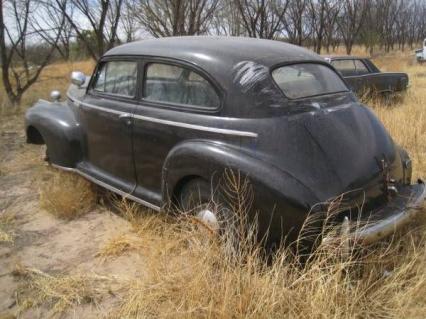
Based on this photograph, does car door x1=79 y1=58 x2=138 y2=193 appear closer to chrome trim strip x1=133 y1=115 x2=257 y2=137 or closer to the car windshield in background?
chrome trim strip x1=133 y1=115 x2=257 y2=137

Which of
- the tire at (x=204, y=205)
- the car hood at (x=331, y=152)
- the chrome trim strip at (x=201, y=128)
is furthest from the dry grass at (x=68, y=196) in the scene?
the car hood at (x=331, y=152)

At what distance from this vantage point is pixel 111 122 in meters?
3.93

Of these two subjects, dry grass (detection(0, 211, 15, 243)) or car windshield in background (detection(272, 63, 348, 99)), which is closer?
car windshield in background (detection(272, 63, 348, 99))

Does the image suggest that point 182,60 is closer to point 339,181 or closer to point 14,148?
point 339,181

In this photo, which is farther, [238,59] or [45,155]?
[45,155]

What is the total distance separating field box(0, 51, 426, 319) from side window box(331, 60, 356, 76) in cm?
638

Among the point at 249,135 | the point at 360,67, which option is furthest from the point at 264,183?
the point at 360,67

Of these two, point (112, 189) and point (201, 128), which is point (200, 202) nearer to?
point (201, 128)

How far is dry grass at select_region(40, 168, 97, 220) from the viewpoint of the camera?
14.1ft

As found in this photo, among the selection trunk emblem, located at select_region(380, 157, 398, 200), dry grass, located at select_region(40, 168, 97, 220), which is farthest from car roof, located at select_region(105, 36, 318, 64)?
dry grass, located at select_region(40, 168, 97, 220)

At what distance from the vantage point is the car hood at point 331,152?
9.17 feet

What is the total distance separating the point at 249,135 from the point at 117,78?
1717mm

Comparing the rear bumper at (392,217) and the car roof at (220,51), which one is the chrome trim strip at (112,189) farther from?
the rear bumper at (392,217)

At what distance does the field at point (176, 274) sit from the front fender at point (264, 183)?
0.65 ft
